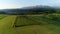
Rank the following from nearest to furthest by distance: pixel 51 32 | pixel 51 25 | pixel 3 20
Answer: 1. pixel 51 32
2. pixel 51 25
3. pixel 3 20

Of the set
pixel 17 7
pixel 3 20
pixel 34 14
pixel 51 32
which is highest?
pixel 17 7

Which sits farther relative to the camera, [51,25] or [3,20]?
[3,20]

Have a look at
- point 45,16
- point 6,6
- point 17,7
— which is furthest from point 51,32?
point 6,6

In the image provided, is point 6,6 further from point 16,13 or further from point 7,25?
point 7,25

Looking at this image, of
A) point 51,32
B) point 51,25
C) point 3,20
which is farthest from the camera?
point 3,20
